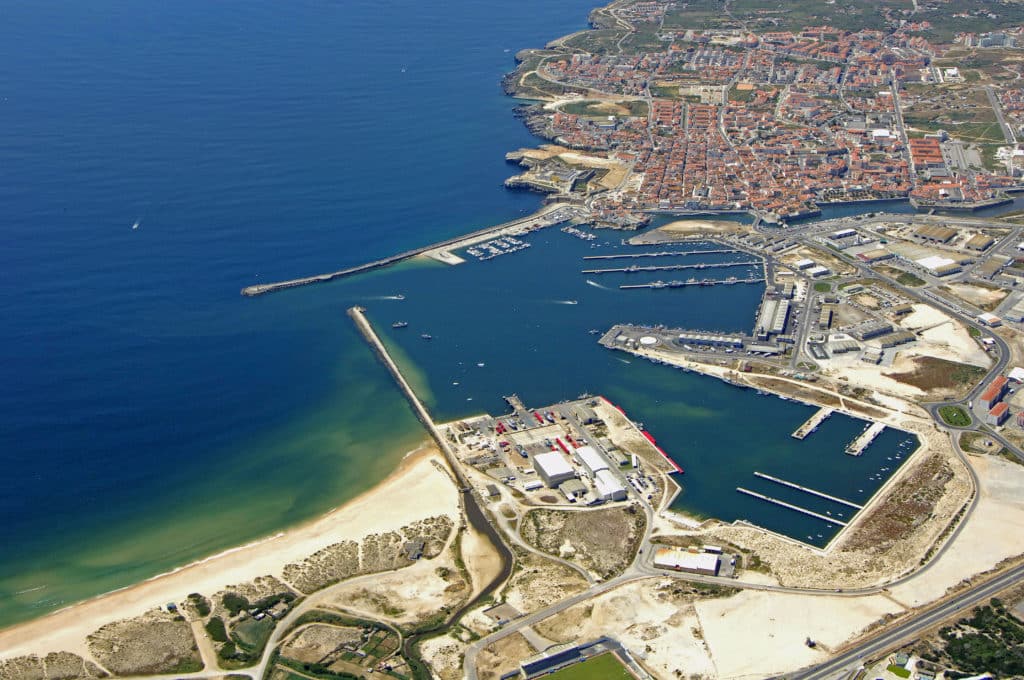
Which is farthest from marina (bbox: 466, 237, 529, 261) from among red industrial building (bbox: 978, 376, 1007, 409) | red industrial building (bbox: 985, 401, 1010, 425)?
red industrial building (bbox: 985, 401, 1010, 425)

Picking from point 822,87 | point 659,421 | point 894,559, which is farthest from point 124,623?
point 822,87

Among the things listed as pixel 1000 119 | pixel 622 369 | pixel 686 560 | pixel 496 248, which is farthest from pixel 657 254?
pixel 1000 119

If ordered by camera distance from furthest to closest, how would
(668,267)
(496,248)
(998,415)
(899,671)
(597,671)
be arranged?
(496,248)
(668,267)
(998,415)
(597,671)
(899,671)

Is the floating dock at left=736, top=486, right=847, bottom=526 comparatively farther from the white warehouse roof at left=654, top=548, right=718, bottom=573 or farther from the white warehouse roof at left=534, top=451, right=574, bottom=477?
the white warehouse roof at left=534, top=451, right=574, bottom=477

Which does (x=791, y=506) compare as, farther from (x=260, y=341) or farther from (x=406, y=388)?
(x=260, y=341)

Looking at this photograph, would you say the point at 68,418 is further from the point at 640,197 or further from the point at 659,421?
the point at 640,197

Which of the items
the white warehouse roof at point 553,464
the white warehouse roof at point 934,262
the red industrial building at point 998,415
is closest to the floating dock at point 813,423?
the red industrial building at point 998,415

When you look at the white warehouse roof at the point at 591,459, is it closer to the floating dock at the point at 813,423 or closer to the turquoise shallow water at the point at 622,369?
the turquoise shallow water at the point at 622,369

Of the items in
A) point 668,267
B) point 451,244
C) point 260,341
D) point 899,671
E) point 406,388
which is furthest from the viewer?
point 451,244
